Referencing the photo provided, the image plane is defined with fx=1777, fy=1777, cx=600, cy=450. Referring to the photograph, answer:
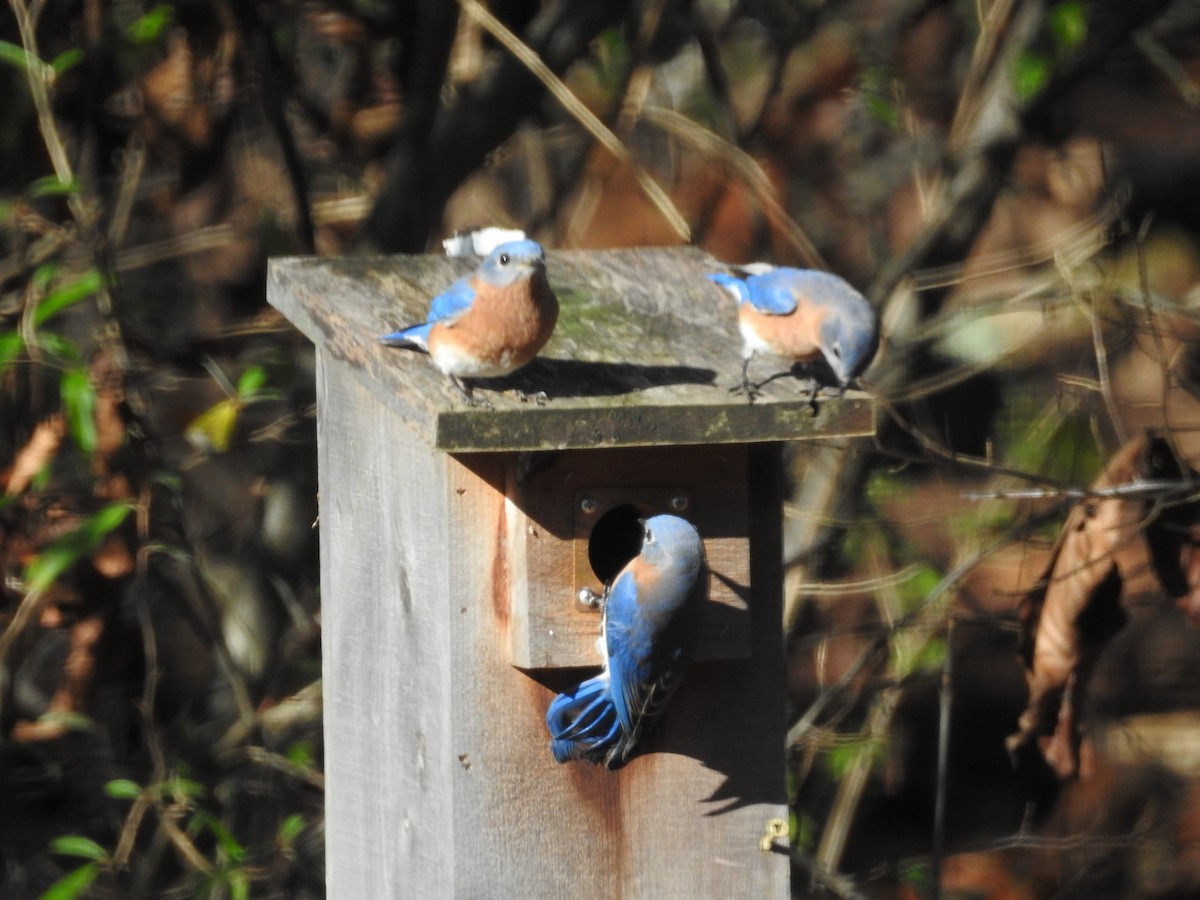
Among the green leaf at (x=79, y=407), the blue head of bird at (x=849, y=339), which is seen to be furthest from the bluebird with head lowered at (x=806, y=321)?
the green leaf at (x=79, y=407)

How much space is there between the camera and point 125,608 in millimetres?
4707

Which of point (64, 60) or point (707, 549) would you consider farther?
point (64, 60)

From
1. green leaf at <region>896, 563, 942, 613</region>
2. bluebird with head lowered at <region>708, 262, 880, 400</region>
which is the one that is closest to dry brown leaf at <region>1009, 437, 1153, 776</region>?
green leaf at <region>896, 563, 942, 613</region>

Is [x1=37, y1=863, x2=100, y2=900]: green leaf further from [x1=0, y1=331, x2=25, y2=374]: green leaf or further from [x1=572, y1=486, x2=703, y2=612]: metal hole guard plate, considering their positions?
[x1=572, y1=486, x2=703, y2=612]: metal hole guard plate

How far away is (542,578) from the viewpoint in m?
2.45

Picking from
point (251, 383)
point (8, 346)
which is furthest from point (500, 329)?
point (251, 383)

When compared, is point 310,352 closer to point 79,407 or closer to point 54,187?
point 54,187

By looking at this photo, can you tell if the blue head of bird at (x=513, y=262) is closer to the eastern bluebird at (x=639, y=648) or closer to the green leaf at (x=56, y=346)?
the eastern bluebird at (x=639, y=648)

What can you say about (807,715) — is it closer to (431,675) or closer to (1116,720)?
(1116,720)

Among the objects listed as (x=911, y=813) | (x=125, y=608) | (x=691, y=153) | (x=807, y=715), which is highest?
(x=691, y=153)

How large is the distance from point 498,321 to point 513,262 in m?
0.09

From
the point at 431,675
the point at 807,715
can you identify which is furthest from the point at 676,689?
the point at 807,715

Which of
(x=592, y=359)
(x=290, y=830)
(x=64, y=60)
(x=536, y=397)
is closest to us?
(x=536, y=397)

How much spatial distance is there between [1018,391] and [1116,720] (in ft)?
3.93
